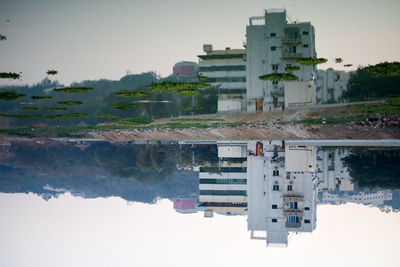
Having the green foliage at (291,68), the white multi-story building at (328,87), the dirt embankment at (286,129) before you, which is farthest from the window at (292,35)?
the dirt embankment at (286,129)

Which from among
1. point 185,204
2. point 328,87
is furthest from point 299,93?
point 185,204

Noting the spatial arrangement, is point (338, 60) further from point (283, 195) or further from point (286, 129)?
point (283, 195)

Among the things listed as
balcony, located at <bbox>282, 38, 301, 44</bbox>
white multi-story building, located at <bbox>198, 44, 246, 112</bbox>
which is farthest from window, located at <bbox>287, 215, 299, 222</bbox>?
white multi-story building, located at <bbox>198, 44, 246, 112</bbox>

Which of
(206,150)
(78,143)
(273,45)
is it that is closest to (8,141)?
(78,143)

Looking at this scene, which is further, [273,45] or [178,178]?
[178,178]

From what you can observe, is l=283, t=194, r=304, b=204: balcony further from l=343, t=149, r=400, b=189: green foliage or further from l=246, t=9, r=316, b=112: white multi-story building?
l=246, t=9, r=316, b=112: white multi-story building

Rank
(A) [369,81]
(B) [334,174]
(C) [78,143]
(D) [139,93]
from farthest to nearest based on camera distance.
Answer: (C) [78,143] → (D) [139,93] → (B) [334,174] → (A) [369,81]

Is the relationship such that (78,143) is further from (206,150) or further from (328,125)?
(328,125)
